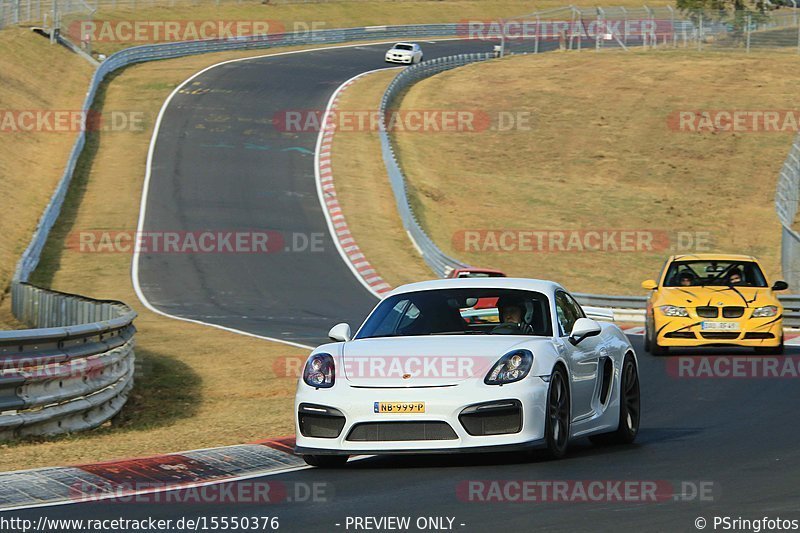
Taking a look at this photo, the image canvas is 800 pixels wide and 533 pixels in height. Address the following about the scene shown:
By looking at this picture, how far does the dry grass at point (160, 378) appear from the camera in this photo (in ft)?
36.9

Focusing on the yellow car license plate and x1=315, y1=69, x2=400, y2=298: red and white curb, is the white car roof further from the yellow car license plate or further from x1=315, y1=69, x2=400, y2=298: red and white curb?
x1=315, y1=69, x2=400, y2=298: red and white curb

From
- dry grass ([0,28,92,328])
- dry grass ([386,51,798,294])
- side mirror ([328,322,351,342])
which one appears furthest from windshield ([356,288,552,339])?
dry grass ([386,51,798,294])

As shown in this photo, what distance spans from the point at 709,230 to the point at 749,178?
6284 mm

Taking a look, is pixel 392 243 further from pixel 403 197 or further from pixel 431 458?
pixel 431 458

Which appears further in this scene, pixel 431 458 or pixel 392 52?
pixel 392 52

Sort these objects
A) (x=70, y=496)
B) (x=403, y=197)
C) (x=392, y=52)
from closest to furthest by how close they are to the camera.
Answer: (x=70, y=496) < (x=403, y=197) < (x=392, y=52)

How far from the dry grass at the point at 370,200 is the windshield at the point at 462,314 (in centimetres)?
2242

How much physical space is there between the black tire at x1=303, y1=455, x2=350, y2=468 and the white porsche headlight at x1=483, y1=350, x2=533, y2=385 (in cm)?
118

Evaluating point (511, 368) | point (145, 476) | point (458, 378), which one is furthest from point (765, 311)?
point (145, 476)

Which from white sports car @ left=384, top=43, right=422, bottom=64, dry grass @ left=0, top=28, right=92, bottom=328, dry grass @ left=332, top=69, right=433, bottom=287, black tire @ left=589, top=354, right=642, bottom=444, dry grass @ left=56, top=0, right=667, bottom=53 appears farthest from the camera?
dry grass @ left=56, top=0, right=667, bottom=53

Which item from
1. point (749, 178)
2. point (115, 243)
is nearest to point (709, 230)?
point (749, 178)

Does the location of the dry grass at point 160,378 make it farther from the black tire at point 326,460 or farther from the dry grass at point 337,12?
the dry grass at point 337,12

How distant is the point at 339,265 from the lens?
115 ft

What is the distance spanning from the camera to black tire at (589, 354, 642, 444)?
35.7ft
